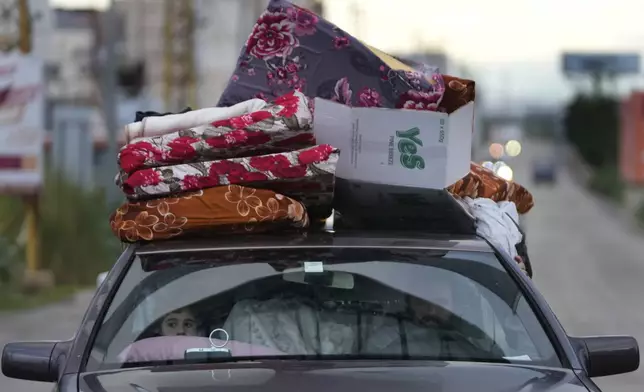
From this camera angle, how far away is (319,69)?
5551 mm

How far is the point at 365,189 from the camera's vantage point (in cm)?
526

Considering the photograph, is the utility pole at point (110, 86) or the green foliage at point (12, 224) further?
the utility pole at point (110, 86)

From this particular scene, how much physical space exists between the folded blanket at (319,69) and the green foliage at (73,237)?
1321 centimetres

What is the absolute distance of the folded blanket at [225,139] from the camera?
15.6 feet

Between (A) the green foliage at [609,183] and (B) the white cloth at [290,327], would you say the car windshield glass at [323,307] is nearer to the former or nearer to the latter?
(B) the white cloth at [290,327]

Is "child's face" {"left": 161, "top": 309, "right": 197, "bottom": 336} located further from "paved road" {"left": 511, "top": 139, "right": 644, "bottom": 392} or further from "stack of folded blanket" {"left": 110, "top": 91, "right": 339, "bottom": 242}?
"paved road" {"left": 511, "top": 139, "right": 644, "bottom": 392}

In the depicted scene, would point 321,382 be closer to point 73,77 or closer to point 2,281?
point 2,281

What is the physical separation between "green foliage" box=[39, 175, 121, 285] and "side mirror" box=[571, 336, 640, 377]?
Answer: 14605 mm

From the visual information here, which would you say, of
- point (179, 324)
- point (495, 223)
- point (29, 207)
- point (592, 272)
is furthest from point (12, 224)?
point (179, 324)

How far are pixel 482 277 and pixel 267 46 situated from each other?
158 cm

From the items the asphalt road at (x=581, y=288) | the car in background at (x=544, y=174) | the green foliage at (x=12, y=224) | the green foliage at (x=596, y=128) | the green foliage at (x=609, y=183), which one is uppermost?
the green foliage at (x=12, y=224)

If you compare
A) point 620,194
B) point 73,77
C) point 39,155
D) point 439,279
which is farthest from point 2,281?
point 620,194

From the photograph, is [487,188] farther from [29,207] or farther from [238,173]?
[29,207]

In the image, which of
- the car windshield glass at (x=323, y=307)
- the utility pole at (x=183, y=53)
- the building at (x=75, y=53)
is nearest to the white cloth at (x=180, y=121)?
the car windshield glass at (x=323, y=307)
